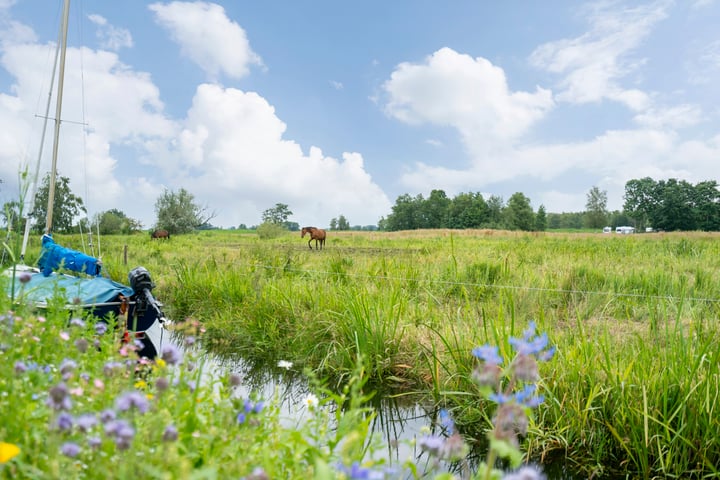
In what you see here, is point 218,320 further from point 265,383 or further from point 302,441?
point 302,441

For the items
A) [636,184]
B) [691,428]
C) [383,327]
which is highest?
[636,184]

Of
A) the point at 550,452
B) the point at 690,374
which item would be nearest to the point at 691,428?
the point at 690,374

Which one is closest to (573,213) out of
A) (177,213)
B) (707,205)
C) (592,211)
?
(592,211)

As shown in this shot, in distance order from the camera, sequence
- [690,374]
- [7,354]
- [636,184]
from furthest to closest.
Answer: [636,184] → [690,374] → [7,354]

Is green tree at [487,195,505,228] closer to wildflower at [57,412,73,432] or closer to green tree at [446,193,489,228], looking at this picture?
green tree at [446,193,489,228]

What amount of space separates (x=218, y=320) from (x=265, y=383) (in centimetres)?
192

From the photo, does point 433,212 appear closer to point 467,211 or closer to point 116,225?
point 467,211

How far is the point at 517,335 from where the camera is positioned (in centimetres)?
345

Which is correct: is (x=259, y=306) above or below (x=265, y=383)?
above

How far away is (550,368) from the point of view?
3.13 meters

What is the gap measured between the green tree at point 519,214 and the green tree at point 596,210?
1413cm

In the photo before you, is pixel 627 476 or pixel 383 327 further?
pixel 383 327

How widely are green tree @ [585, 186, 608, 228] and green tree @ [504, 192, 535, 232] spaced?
46.4 feet

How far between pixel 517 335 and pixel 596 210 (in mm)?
87199
